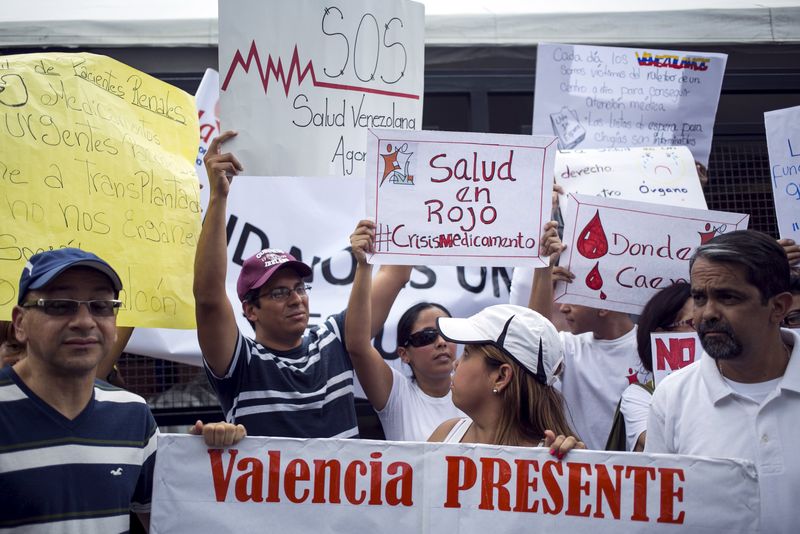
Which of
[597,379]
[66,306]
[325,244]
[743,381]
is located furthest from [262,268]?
[743,381]

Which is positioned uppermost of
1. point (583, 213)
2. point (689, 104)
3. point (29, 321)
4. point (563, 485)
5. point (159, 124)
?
point (689, 104)

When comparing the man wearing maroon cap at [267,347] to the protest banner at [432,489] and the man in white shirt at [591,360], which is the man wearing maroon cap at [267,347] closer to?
the protest banner at [432,489]

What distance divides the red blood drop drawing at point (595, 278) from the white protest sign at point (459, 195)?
28 cm

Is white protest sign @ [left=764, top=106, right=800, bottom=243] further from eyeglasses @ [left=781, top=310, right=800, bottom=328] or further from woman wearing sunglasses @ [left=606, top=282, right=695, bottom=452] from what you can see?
woman wearing sunglasses @ [left=606, top=282, right=695, bottom=452]

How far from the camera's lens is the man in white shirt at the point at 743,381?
2477 mm

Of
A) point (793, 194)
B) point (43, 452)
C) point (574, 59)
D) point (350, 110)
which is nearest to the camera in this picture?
point (43, 452)

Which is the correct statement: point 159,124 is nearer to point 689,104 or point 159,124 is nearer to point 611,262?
point 611,262

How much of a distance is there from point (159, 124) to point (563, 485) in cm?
216

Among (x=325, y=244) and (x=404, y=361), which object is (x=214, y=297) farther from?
(x=325, y=244)

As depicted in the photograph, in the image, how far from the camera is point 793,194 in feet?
12.3

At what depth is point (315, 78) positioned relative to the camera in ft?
11.4

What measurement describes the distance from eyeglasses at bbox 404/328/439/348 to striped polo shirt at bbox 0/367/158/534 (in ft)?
4.60

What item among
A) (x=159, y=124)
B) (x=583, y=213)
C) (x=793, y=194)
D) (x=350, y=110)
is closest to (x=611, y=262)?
(x=583, y=213)

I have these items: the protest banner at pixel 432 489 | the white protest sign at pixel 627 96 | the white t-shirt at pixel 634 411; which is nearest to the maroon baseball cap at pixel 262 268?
the protest banner at pixel 432 489
